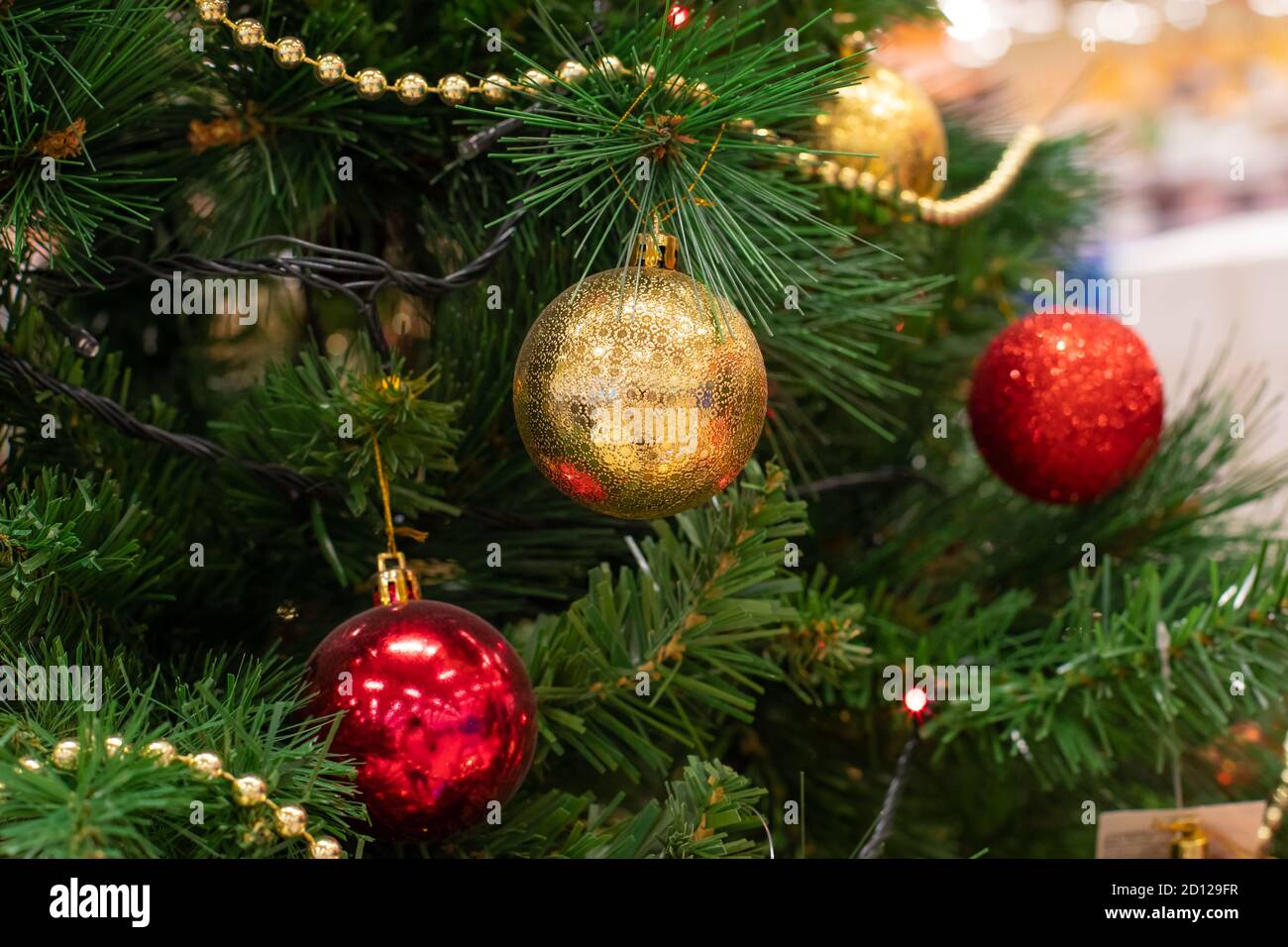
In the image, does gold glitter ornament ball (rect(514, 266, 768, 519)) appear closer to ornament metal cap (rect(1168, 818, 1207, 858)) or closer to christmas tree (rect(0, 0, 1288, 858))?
christmas tree (rect(0, 0, 1288, 858))

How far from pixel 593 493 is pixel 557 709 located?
0.10 metres

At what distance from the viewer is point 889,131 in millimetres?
590

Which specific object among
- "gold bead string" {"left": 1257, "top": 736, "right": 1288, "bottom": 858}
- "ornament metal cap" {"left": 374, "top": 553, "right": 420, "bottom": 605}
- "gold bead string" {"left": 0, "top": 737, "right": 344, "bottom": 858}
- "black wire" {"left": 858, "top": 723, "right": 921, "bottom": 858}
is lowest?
"gold bead string" {"left": 1257, "top": 736, "right": 1288, "bottom": 858}

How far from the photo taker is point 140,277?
447mm

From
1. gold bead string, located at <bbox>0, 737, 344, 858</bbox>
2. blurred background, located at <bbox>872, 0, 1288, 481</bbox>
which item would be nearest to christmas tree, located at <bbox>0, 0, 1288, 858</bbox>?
gold bead string, located at <bbox>0, 737, 344, 858</bbox>

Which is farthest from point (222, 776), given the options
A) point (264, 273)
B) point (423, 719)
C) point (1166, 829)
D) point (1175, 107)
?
point (1175, 107)

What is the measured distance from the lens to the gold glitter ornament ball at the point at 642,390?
39cm

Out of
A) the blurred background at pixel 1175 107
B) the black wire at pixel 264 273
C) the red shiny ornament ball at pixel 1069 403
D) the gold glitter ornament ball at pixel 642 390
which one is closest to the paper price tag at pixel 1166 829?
the red shiny ornament ball at pixel 1069 403

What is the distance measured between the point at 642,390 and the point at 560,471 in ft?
0.14

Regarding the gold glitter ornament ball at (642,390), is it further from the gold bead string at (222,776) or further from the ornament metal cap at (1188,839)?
the ornament metal cap at (1188,839)

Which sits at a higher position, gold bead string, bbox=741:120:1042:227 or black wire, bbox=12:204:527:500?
gold bead string, bbox=741:120:1042:227

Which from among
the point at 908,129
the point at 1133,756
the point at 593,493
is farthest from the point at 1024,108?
the point at 593,493

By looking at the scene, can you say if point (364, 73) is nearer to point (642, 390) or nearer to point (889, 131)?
point (642, 390)

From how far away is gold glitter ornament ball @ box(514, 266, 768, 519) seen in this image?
39 centimetres
